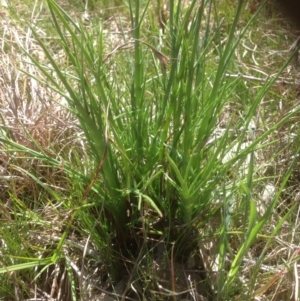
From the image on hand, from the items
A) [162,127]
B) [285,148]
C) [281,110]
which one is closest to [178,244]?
[162,127]

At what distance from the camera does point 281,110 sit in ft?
4.12

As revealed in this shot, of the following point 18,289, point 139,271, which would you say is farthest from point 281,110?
point 18,289

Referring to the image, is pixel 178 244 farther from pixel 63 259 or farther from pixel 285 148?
pixel 285 148

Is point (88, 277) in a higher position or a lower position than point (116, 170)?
lower

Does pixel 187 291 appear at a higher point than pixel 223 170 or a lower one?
lower

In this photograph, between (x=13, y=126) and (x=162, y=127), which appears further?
(x=13, y=126)

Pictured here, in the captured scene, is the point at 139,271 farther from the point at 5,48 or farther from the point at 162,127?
the point at 5,48

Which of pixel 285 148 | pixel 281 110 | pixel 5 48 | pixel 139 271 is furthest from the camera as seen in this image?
pixel 5 48

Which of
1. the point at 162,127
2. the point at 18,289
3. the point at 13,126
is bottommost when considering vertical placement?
the point at 18,289

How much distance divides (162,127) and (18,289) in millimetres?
378

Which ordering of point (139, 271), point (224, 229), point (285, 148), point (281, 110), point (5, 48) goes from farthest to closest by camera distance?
1. point (5, 48)
2. point (281, 110)
3. point (285, 148)
4. point (139, 271)
5. point (224, 229)

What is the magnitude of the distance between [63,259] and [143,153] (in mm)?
247

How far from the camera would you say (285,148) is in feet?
3.75

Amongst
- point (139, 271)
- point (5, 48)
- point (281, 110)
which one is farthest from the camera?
point (5, 48)
